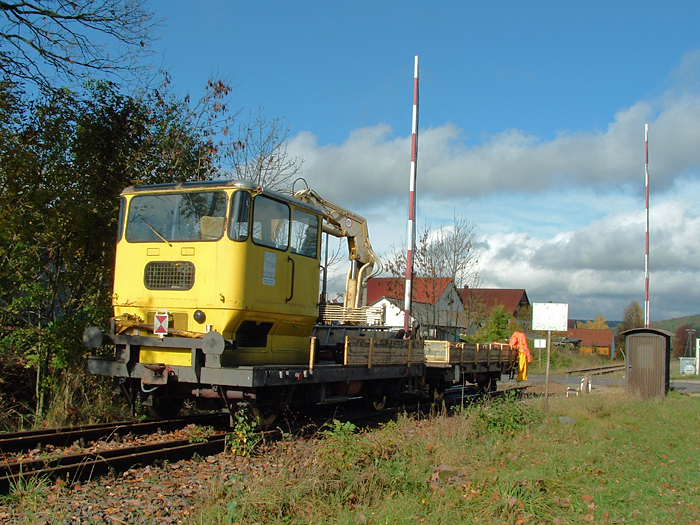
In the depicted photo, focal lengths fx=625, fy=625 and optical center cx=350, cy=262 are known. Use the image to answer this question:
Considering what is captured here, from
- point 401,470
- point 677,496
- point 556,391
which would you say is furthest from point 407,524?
point 556,391

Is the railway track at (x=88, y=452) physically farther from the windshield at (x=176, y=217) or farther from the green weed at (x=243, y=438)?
the windshield at (x=176, y=217)

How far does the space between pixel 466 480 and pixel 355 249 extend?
6693 millimetres

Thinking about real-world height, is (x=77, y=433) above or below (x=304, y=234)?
below

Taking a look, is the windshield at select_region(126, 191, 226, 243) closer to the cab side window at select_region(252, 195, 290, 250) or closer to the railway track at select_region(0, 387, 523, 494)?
the cab side window at select_region(252, 195, 290, 250)

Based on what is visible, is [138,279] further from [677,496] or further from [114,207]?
[677,496]

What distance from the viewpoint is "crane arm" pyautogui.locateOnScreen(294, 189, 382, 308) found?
471 inches

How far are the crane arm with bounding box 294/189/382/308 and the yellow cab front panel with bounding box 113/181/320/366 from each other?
2.56 m

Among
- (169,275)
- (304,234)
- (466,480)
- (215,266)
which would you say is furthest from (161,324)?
(466,480)

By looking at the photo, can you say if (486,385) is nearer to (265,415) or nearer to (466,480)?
(265,415)

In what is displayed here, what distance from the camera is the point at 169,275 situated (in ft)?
28.1

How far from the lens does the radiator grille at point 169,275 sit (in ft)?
27.6

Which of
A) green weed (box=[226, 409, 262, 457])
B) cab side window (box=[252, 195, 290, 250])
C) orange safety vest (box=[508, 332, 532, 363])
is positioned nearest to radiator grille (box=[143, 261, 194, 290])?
cab side window (box=[252, 195, 290, 250])

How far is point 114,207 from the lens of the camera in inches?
416

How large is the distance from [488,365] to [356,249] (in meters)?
4.96
